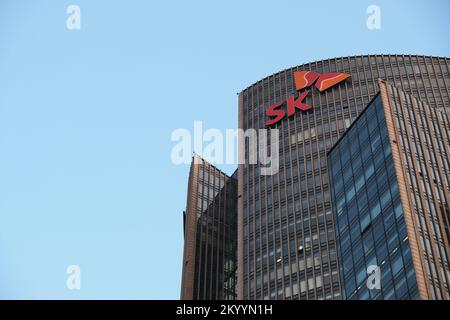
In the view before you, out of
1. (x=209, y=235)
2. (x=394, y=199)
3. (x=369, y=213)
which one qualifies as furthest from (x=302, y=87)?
(x=394, y=199)

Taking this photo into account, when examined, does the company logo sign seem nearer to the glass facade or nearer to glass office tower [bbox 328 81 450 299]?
glass office tower [bbox 328 81 450 299]

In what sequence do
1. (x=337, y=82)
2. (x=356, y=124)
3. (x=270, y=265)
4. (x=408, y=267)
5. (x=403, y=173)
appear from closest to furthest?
(x=408, y=267) < (x=403, y=173) < (x=356, y=124) < (x=270, y=265) < (x=337, y=82)

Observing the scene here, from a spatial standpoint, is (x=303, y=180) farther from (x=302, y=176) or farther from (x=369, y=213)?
(x=369, y=213)

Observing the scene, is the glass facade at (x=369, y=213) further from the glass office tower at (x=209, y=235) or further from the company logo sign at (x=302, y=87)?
the company logo sign at (x=302, y=87)

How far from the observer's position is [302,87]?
193125 millimetres

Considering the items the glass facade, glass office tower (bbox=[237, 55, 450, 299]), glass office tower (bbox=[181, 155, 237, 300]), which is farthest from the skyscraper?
the glass facade

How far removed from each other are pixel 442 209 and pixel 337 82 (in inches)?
2885

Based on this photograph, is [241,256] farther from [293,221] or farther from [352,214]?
[352,214]

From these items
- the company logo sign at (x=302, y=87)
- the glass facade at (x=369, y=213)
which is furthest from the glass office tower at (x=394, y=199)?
the company logo sign at (x=302, y=87)

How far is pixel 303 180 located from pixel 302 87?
28265 millimetres

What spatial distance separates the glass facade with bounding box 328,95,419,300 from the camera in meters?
109

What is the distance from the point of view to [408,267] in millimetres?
107125

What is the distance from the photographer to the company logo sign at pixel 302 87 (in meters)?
189
